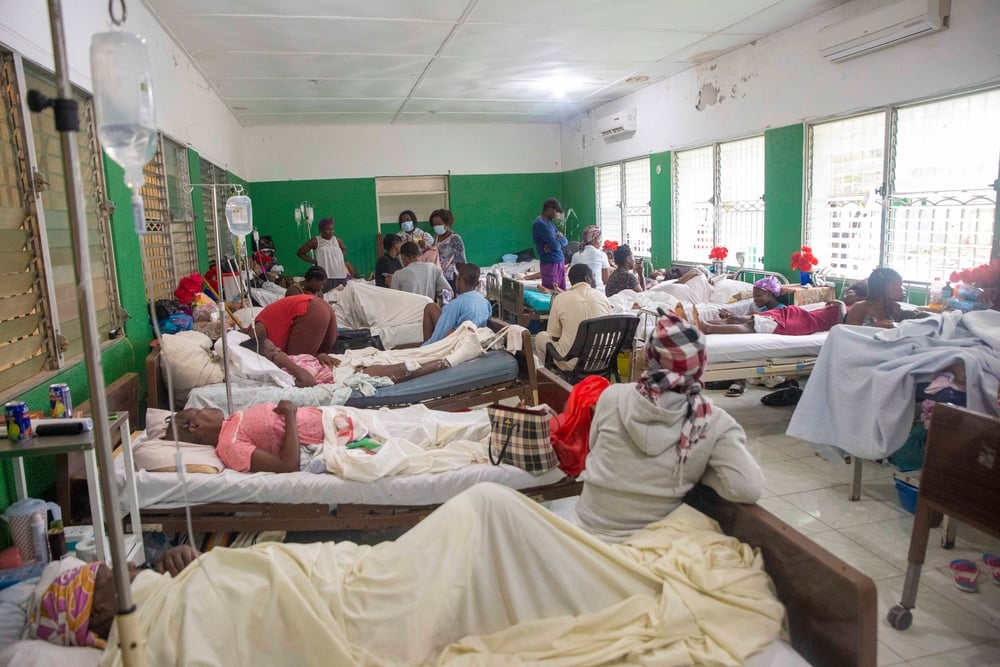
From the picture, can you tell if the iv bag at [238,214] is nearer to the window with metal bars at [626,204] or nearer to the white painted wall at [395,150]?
the window with metal bars at [626,204]

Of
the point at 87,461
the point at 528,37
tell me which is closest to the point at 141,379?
the point at 87,461

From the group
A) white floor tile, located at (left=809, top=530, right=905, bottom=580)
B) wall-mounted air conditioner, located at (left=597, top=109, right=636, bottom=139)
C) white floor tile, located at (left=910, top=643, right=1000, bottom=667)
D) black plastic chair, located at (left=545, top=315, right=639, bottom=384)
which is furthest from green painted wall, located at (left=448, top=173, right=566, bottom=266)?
white floor tile, located at (left=910, top=643, right=1000, bottom=667)

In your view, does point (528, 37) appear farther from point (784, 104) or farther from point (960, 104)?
point (960, 104)

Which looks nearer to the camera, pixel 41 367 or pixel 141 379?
pixel 41 367

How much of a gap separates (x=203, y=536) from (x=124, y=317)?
1556 millimetres

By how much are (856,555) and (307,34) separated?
5.45 meters

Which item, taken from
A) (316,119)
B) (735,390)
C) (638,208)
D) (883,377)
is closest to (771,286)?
(735,390)

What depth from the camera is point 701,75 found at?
7395mm

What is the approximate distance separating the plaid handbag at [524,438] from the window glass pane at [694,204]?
5361 mm

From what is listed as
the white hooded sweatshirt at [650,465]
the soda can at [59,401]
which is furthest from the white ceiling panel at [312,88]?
the white hooded sweatshirt at [650,465]

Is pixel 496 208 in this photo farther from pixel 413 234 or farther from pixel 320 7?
pixel 320 7

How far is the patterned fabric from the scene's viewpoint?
70.5 inches

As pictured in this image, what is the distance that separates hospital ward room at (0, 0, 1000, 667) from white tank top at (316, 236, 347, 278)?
3.1 inches

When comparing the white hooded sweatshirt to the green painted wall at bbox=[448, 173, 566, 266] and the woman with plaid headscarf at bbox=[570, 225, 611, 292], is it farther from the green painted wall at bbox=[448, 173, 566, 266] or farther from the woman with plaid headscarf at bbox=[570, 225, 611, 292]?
the green painted wall at bbox=[448, 173, 566, 266]
